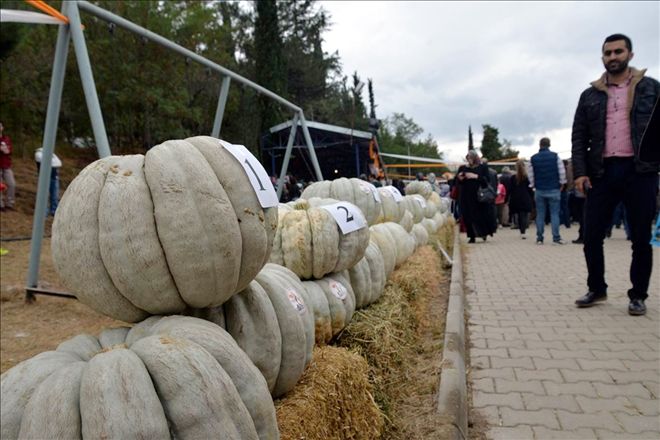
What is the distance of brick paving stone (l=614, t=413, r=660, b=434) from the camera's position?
2.34 metres

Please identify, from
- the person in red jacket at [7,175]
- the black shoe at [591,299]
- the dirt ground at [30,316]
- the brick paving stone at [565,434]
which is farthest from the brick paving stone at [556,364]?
the person in red jacket at [7,175]

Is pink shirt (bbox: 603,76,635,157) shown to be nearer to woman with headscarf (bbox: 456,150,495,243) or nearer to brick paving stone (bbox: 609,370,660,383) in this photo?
brick paving stone (bbox: 609,370,660,383)

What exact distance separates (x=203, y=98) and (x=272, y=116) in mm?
3179

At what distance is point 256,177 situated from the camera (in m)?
1.59

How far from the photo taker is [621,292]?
5.04m

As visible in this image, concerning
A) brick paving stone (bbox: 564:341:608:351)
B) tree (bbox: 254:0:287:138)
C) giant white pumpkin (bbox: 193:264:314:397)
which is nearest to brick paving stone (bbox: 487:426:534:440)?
giant white pumpkin (bbox: 193:264:314:397)

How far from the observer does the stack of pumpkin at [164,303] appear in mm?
992

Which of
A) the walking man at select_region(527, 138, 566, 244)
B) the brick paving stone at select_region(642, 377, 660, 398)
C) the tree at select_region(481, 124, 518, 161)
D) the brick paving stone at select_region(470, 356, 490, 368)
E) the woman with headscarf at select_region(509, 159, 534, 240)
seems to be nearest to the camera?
the brick paving stone at select_region(642, 377, 660, 398)

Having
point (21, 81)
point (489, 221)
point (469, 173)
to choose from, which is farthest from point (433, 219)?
point (21, 81)

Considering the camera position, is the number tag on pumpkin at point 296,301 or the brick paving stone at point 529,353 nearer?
the number tag on pumpkin at point 296,301

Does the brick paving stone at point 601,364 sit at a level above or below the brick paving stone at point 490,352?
above

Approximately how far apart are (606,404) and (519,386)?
45 centimetres

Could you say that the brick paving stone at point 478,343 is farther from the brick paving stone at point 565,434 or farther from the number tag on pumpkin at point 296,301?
the number tag on pumpkin at point 296,301

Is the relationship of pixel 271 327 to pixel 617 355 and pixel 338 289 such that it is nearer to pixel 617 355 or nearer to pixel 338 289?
pixel 338 289
